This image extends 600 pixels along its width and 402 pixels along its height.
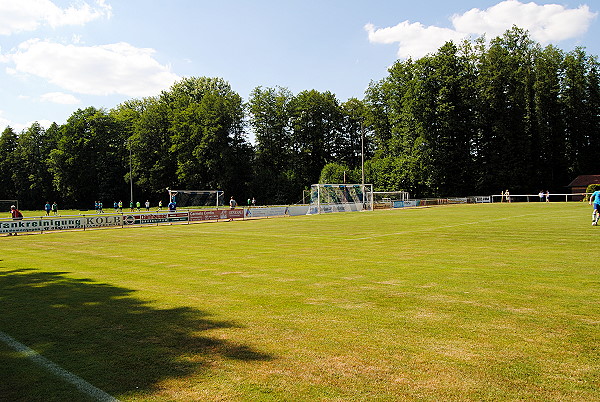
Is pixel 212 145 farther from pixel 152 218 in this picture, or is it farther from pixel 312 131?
pixel 152 218

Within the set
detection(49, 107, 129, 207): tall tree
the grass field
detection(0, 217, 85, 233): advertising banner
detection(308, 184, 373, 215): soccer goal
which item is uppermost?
detection(49, 107, 129, 207): tall tree

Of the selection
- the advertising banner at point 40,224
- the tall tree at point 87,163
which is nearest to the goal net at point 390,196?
the advertising banner at point 40,224

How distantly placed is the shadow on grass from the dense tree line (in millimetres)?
60268

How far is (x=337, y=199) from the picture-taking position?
5538 centimetres

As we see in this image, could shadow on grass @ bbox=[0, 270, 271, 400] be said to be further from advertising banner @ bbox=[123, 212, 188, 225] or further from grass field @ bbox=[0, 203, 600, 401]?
advertising banner @ bbox=[123, 212, 188, 225]

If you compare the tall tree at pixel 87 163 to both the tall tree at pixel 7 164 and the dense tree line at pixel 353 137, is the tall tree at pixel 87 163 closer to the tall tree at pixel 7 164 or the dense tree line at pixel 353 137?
the dense tree line at pixel 353 137

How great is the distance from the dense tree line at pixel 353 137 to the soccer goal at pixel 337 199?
370 inches


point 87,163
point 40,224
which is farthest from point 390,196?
point 87,163

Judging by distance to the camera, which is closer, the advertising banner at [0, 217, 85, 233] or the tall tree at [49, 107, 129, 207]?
the advertising banner at [0, 217, 85, 233]

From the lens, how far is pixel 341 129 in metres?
93.9

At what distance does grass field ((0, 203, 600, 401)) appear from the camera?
4465mm

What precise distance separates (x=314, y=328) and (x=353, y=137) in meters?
91.4

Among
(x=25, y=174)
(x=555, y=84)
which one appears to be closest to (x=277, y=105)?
(x=555, y=84)

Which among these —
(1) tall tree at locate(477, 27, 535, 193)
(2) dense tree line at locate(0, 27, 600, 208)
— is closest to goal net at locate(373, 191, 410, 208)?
(2) dense tree line at locate(0, 27, 600, 208)
